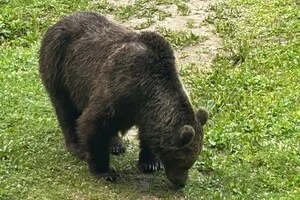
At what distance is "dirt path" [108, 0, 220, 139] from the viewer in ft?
34.7

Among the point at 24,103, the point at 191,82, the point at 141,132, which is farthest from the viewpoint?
the point at 191,82

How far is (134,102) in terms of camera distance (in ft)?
22.9

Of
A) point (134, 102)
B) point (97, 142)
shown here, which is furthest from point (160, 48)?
point (97, 142)

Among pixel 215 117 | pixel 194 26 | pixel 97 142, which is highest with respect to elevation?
pixel 97 142

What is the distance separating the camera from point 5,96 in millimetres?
9039

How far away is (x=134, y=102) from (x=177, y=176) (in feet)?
2.58

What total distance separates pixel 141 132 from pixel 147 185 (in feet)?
1.75

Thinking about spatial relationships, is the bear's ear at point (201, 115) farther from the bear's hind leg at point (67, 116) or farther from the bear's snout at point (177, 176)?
the bear's hind leg at point (67, 116)

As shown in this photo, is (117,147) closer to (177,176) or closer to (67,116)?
(67,116)

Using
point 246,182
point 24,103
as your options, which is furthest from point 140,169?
point 24,103

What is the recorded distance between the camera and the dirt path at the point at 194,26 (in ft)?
34.7

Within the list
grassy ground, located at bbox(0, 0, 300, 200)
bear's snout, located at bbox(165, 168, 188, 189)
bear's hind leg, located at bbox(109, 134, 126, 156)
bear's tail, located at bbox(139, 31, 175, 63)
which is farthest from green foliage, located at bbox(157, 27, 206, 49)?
bear's snout, located at bbox(165, 168, 188, 189)

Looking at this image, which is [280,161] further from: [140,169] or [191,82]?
[191,82]

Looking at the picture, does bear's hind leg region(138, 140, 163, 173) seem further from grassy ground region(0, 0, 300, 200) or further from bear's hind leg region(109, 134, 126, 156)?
bear's hind leg region(109, 134, 126, 156)
